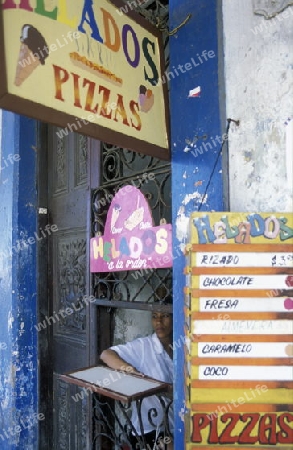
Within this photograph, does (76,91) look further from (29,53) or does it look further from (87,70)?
(29,53)

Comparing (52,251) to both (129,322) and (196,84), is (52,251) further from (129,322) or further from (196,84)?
(196,84)

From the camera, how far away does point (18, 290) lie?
360cm

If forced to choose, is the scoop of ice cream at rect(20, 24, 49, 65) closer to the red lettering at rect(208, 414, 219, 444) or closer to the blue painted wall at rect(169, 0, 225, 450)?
the blue painted wall at rect(169, 0, 225, 450)

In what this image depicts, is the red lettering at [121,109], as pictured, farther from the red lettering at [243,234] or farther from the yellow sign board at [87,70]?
the red lettering at [243,234]

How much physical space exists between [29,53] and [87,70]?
0.98 ft

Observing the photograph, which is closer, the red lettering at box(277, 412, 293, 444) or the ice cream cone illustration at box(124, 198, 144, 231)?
the red lettering at box(277, 412, 293, 444)

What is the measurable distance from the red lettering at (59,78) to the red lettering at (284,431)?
1.48 meters

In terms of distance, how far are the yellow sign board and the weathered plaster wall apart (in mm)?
391

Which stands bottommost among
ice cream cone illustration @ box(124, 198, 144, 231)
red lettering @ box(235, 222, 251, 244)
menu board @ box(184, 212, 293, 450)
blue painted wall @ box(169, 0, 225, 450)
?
menu board @ box(184, 212, 293, 450)

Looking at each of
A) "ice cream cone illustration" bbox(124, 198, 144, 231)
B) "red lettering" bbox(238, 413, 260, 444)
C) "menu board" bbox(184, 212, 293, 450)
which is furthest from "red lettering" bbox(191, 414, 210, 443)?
"ice cream cone illustration" bbox(124, 198, 144, 231)

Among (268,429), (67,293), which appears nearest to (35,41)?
(268,429)

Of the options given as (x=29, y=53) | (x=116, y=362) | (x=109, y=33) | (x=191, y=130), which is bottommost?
(x=116, y=362)

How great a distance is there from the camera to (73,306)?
3.36 meters

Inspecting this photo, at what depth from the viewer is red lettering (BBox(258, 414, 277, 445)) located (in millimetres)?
1459
